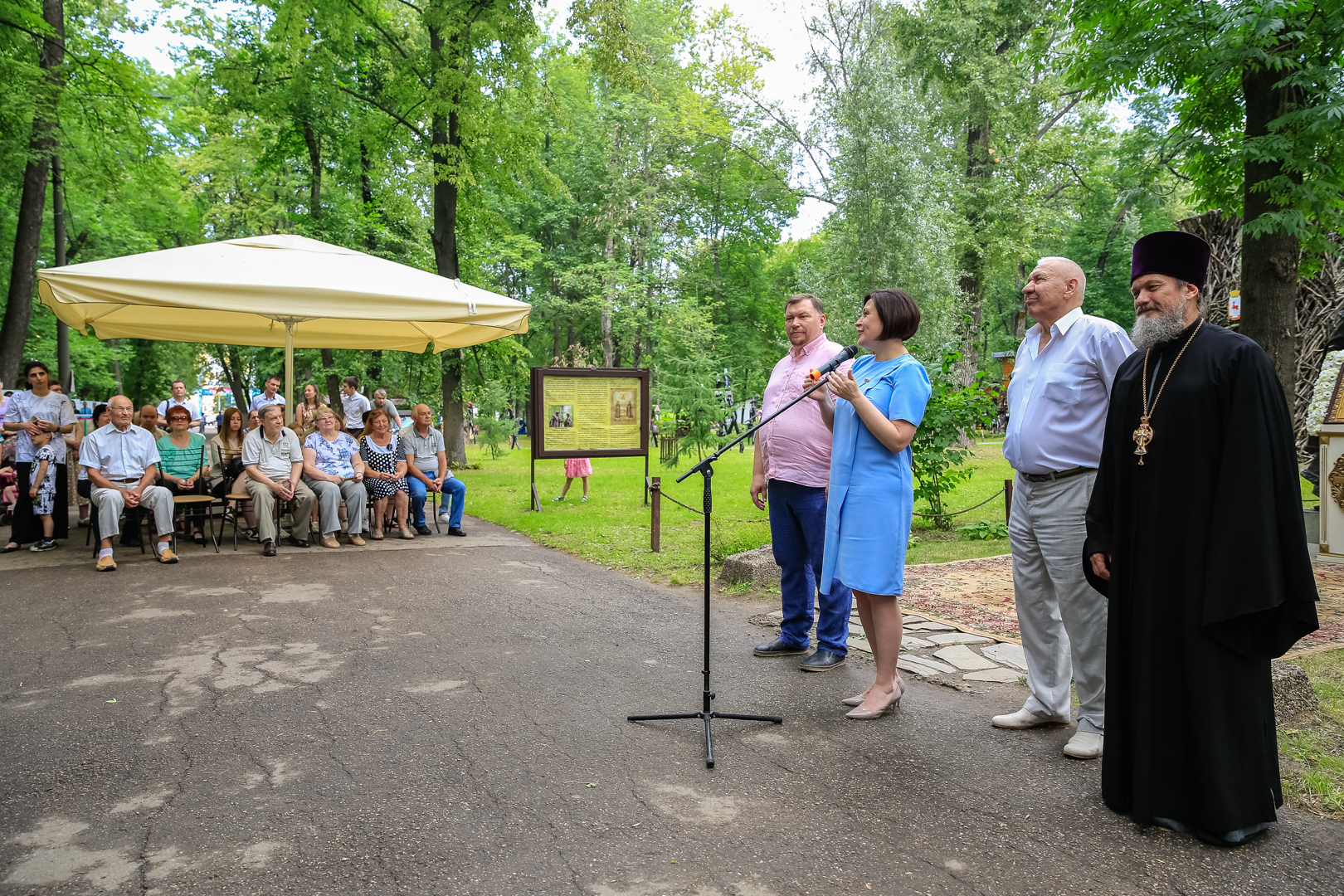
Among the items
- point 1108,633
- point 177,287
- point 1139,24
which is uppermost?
point 1139,24

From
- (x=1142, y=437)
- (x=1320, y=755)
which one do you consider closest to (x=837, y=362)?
(x=1142, y=437)

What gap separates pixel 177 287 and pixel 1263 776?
8348 mm

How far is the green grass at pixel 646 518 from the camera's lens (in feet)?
28.4

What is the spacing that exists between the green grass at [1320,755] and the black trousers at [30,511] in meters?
10.7

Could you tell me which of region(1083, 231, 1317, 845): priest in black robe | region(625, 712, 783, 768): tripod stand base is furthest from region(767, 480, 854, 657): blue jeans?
region(1083, 231, 1317, 845): priest in black robe

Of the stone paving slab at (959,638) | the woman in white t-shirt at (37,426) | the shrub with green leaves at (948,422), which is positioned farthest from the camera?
the shrub with green leaves at (948,422)

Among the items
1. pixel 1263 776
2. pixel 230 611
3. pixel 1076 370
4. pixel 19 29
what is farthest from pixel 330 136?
pixel 1263 776

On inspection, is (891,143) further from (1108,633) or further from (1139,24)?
(1108,633)

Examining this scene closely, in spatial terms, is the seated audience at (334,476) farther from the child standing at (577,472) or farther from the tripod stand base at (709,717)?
the tripod stand base at (709,717)

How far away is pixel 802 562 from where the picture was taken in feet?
16.5

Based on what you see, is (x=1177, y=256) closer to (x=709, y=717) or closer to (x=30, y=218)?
(x=709, y=717)

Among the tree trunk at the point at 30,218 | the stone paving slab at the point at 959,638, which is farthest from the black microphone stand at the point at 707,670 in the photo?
the tree trunk at the point at 30,218

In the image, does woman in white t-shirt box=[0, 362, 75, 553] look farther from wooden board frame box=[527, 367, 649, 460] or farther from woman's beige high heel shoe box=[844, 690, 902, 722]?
woman's beige high heel shoe box=[844, 690, 902, 722]

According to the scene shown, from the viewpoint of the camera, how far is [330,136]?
20.3 metres
